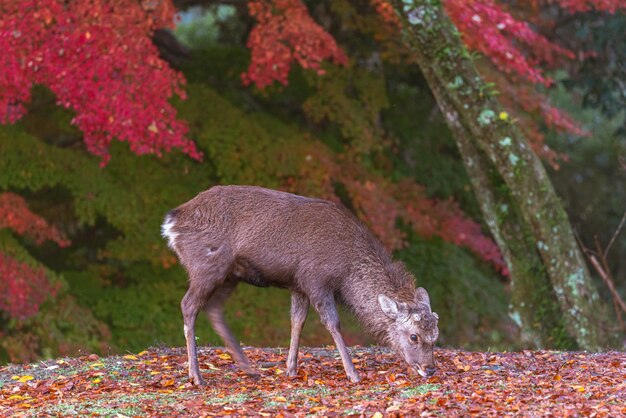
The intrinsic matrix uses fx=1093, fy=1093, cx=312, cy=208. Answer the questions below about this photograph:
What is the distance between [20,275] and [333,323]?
556cm

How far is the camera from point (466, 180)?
17.5m

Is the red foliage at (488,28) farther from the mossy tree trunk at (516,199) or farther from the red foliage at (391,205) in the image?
the red foliage at (391,205)

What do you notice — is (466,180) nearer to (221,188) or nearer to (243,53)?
(243,53)

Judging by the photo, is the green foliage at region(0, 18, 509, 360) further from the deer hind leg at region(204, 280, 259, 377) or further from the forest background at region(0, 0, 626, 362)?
the deer hind leg at region(204, 280, 259, 377)

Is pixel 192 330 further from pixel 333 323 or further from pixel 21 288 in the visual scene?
pixel 21 288

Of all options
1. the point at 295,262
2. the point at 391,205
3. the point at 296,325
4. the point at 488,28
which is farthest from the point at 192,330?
the point at 488,28

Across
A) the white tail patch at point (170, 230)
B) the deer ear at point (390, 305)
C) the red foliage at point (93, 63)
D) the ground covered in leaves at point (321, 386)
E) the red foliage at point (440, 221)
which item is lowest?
the red foliage at point (440, 221)

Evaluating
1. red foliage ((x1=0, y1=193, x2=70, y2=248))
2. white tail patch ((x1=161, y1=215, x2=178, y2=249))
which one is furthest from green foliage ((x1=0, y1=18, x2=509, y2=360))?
white tail patch ((x1=161, y1=215, x2=178, y2=249))

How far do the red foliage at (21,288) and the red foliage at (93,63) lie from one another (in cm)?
187

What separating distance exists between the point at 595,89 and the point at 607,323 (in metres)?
5.83

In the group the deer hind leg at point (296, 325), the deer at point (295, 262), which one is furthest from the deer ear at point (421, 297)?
the deer hind leg at point (296, 325)

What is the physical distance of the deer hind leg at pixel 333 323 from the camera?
834 centimetres

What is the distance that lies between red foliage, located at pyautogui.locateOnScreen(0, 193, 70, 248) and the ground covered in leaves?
3587mm

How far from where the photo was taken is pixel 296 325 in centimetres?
884
